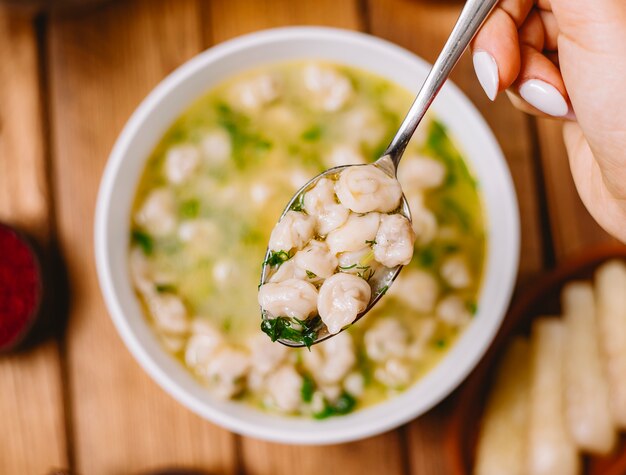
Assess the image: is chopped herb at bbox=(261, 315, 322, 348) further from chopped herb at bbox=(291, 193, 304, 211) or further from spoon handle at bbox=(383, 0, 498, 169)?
spoon handle at bbox=(383, 0, 498, 169)

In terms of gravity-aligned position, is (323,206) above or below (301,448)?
above

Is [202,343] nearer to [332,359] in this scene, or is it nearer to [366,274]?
[332,359]

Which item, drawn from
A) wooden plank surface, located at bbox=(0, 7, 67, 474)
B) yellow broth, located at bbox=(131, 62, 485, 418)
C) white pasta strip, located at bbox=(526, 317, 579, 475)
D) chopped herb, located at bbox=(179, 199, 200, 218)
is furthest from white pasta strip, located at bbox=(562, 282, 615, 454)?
wooden plank surface, located at bbox=(0, 7, 67, 474)

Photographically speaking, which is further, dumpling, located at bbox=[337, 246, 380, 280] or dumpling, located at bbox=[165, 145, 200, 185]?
dumpling, located at bbox=[165, 145, 200, 185]

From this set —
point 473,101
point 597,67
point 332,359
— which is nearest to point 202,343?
point 332,359

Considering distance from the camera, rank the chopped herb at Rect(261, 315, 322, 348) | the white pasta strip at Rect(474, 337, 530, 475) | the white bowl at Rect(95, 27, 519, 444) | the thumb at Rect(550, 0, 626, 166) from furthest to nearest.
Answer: the white pasta strip at Rect(474, 337, 530, 475) < the white bowl at Rect(95, 27, 519, 444) < the chopped herb at Rect(261, 315, 322, 348) < the thumb at Rect(550, 0, 626, 166)

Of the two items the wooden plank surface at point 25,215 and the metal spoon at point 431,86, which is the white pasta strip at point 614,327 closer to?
the metal spoon at point 431,86

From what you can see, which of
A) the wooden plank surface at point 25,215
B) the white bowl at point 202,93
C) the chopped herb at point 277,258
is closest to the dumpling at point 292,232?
the chopped herb at point 277,258
